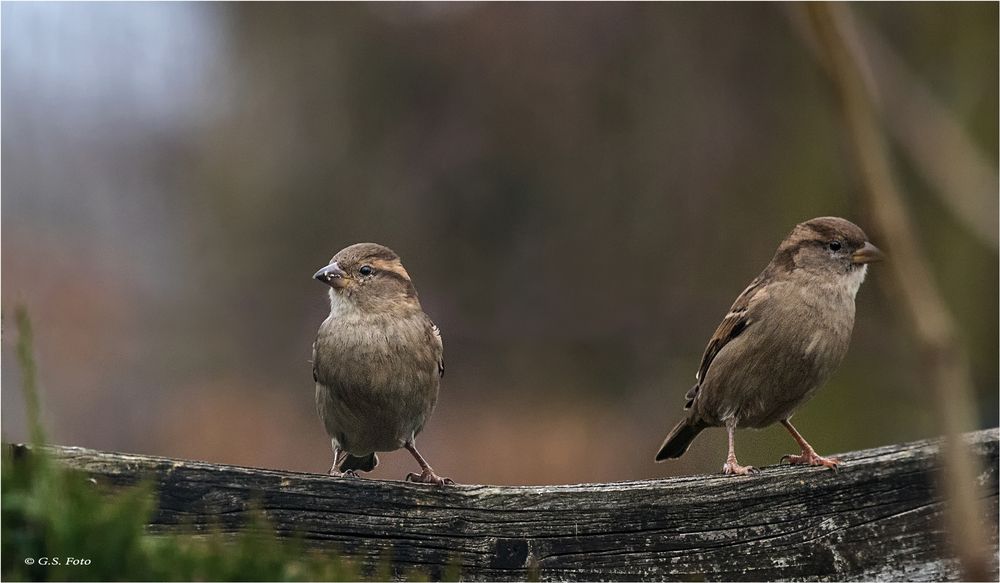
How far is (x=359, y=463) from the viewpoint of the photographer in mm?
4820

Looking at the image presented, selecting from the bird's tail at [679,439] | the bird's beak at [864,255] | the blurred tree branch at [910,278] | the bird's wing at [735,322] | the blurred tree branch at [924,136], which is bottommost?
the blurred tree branch at [910,278]

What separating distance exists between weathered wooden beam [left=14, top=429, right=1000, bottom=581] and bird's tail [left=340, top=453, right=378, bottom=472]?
226 cm

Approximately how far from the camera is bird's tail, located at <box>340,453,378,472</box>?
477cm

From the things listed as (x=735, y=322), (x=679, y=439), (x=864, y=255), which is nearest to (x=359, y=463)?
(x=679, y=439)

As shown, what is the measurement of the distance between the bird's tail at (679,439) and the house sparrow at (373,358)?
0.99m

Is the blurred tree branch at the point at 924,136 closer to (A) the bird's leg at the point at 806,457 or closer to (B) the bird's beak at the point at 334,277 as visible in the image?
(A) the bird's leg at the point at 806,457

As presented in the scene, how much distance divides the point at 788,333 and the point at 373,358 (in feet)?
4.87

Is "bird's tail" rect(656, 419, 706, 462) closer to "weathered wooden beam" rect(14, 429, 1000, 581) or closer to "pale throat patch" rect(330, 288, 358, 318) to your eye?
"pale throat patch" rect(330, 288, 358, 318)

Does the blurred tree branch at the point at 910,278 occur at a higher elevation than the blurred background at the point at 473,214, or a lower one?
lower

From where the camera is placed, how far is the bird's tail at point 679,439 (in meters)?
4.53

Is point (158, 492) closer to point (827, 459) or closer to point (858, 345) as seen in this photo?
point (827, 459)

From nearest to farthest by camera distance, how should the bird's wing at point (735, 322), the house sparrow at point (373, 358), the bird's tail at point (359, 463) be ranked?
the house sparrow at point (373, 358)
the bird's wing at point (735, 322)
the bird's tail at point (359, 463)

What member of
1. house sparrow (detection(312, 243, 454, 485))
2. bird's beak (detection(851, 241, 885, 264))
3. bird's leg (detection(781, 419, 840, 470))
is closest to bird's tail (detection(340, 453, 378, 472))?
house sparrow (detection(312, 243, 454, 485))

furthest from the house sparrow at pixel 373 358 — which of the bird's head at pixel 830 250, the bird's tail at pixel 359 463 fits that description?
the bird's head at pixel 830 250
